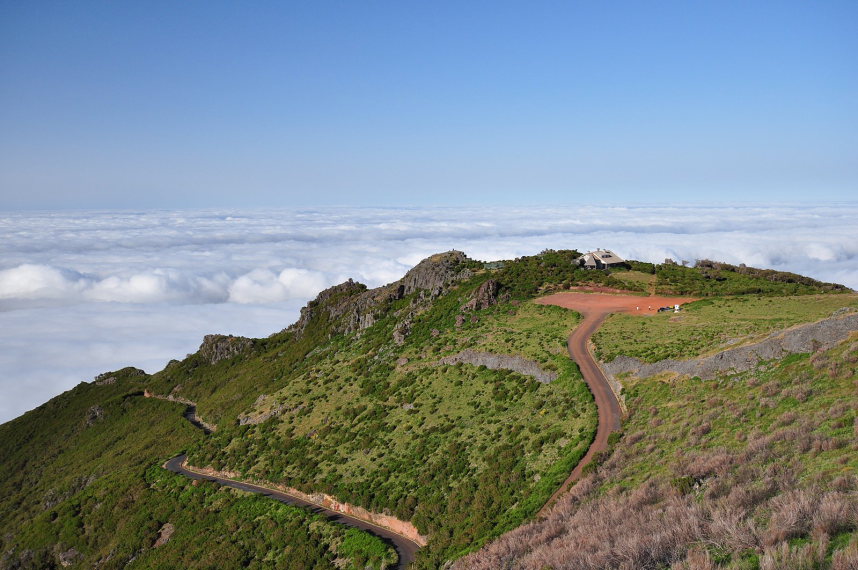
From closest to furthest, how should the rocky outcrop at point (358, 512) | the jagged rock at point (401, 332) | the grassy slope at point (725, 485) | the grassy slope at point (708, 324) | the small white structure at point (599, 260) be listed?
the grassy slope at point (725, 485), the rocky outcrop at point (358, 512), the grassy slope at point (708, 324), the jagged rock at point (401, 332), the small white structure at point (599, 260)

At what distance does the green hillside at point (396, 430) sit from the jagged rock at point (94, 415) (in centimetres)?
821

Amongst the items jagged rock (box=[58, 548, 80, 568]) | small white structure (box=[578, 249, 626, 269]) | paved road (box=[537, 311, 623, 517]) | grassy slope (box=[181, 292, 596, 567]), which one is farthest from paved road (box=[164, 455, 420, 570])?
small white structure (box=[578, 249, 626, 269])

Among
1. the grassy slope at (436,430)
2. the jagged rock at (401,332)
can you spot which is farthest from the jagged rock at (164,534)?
the jagged rock at (401,332)

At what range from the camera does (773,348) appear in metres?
28.8

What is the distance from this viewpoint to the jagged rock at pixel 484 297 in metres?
57.0

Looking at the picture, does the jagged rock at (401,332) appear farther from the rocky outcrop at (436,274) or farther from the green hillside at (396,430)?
the rocky outcrop at (436,274)

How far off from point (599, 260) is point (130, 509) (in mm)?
63060

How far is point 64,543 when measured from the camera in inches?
1841

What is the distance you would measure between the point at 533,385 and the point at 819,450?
19.9 meters

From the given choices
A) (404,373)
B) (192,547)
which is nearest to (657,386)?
(404,373)

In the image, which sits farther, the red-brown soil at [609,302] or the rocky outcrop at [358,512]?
the red-brown soil at [609,302]

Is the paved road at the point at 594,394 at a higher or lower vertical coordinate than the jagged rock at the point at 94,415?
higher

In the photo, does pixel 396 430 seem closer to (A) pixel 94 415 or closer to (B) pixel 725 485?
(B) pixel 725 485

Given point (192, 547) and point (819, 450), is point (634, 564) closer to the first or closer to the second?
point (819, 450)
